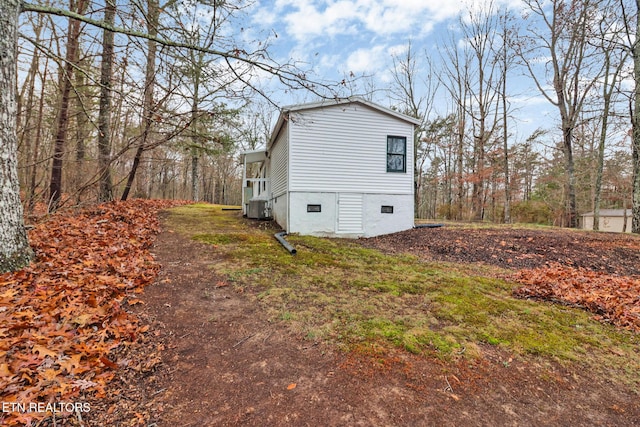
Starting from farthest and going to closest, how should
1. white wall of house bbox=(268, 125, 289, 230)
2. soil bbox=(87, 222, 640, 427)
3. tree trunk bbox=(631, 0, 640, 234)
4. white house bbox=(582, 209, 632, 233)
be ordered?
white house bbox=(582, 209, 632, 233) → tree trunk bbox=(631, 0, 640, 234) → white wall of house bbox=(268, 125, 289, 230) → soil bbox=(87, 222, 640, 427)

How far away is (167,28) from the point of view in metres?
4.40

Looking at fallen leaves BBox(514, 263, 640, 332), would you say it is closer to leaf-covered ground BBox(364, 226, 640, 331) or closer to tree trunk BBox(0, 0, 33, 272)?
leaf-covered ground BBox(364, 226, 640, 331)

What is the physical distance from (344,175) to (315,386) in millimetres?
7668

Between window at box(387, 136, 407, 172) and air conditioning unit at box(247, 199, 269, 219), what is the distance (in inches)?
214

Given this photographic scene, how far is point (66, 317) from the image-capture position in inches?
105

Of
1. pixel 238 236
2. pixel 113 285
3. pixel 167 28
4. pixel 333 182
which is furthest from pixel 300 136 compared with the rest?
pixel 113 285

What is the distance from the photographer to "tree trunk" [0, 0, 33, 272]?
11.3 feet

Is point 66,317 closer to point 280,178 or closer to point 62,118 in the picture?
point 62,118

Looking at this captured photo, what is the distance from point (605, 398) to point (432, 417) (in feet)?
4.77

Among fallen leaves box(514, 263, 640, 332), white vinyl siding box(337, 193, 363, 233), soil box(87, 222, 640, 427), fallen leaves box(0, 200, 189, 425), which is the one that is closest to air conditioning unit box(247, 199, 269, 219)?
white vinyl siding box(337, 193, 363, 233)

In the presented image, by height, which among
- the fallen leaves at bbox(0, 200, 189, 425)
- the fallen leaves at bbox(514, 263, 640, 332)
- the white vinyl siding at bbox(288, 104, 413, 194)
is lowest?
the fallen leaves at bbox(514, 263, 640, 332)

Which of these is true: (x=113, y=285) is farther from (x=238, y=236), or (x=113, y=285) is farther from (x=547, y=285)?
(x=547, y=285)

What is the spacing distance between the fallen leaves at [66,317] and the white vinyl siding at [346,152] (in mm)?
5296

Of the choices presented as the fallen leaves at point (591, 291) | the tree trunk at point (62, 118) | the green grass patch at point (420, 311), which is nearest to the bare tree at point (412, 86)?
the fallen leaves at point (591, 291)
